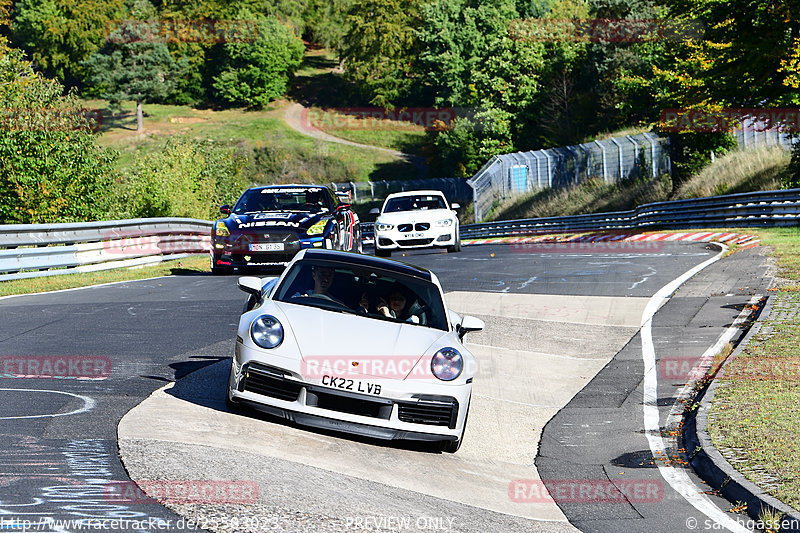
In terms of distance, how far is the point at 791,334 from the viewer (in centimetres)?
1188

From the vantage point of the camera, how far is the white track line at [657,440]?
6.41m

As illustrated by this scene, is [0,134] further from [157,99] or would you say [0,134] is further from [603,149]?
[157,99]

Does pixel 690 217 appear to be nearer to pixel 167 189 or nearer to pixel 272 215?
pixel 167 189

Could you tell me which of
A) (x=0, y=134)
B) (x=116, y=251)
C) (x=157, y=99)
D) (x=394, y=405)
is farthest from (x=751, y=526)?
(x=157, y=99)

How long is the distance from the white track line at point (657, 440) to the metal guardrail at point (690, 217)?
47.8ft

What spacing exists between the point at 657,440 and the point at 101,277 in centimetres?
1454

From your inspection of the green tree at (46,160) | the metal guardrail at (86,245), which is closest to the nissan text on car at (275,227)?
the metal guardrail at (86,245)

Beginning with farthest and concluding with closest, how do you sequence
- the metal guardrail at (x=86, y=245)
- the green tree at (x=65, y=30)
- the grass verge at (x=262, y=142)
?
the green tree at (x=65, y=30), the grass verge at (x=262, y=142), the metal guardrail at (x=86, y=245)

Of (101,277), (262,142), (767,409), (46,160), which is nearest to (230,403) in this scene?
(767,409)

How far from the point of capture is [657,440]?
853cm

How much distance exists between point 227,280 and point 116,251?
4.69 metres

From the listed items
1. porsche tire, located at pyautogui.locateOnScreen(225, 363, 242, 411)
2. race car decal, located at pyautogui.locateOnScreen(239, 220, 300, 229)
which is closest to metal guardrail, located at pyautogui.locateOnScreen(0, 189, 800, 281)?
race car decal, located at pyautogui.locateOnScreen(239, 220, 300, 229)

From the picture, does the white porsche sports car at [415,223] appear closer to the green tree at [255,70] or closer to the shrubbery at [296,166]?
the shrubbery at [296,166]

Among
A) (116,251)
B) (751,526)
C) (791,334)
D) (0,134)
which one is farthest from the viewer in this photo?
(0,134)
